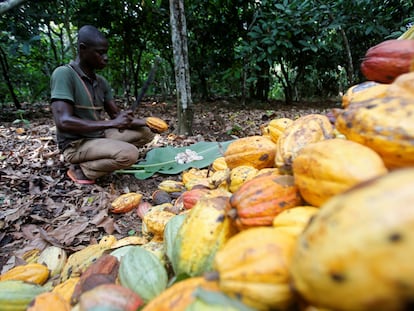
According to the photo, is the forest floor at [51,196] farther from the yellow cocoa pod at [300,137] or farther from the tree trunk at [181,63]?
the yellow cocoa pod at [300,137]

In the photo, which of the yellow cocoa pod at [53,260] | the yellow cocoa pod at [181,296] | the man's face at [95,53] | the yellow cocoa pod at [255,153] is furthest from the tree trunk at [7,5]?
the yellow cocoa pod at [181,296]

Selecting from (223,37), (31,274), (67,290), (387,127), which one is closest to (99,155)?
(31,274)

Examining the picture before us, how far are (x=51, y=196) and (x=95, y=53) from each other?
1479 millimetres

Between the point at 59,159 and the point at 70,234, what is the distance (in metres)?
1.75

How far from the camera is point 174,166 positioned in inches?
135

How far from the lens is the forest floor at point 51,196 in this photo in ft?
7.06

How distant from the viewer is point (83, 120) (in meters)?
2.96

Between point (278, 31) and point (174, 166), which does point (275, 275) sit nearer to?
point (174, 166)

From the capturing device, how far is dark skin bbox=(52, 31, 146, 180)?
2.89 meters

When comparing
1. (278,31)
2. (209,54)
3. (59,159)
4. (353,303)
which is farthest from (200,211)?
(209,54)

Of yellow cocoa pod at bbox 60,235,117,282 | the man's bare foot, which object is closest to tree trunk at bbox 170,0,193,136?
the man's bare foot

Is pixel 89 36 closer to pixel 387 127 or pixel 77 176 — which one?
pixel 77 176

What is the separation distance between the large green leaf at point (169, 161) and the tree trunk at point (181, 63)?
866 millimetres

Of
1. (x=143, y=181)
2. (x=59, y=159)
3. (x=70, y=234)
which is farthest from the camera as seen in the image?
(x=59, y=159)
